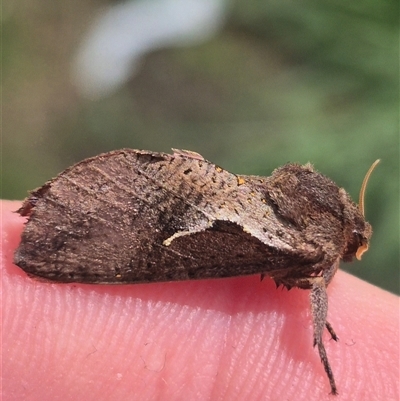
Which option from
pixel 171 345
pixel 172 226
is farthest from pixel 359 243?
pixel 171 345

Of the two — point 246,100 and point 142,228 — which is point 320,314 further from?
point 246,100

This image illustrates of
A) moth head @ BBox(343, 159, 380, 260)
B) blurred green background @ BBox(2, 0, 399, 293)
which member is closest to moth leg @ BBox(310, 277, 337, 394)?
moth head @ BBox(343, 159, 380, 260)

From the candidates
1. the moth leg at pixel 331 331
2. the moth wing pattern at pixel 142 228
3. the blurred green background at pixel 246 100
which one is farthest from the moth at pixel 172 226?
the blurred green background at pixel 246 100

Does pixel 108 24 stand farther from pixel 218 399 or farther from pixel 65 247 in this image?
pixel 218 399

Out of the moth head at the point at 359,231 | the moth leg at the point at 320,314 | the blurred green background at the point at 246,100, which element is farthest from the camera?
the blurred green background at the point at 246,100

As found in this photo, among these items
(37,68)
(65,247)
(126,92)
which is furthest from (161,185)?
(37,68)

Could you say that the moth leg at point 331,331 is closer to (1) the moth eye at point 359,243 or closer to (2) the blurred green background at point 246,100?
(1) the moth eye at point 359,243
